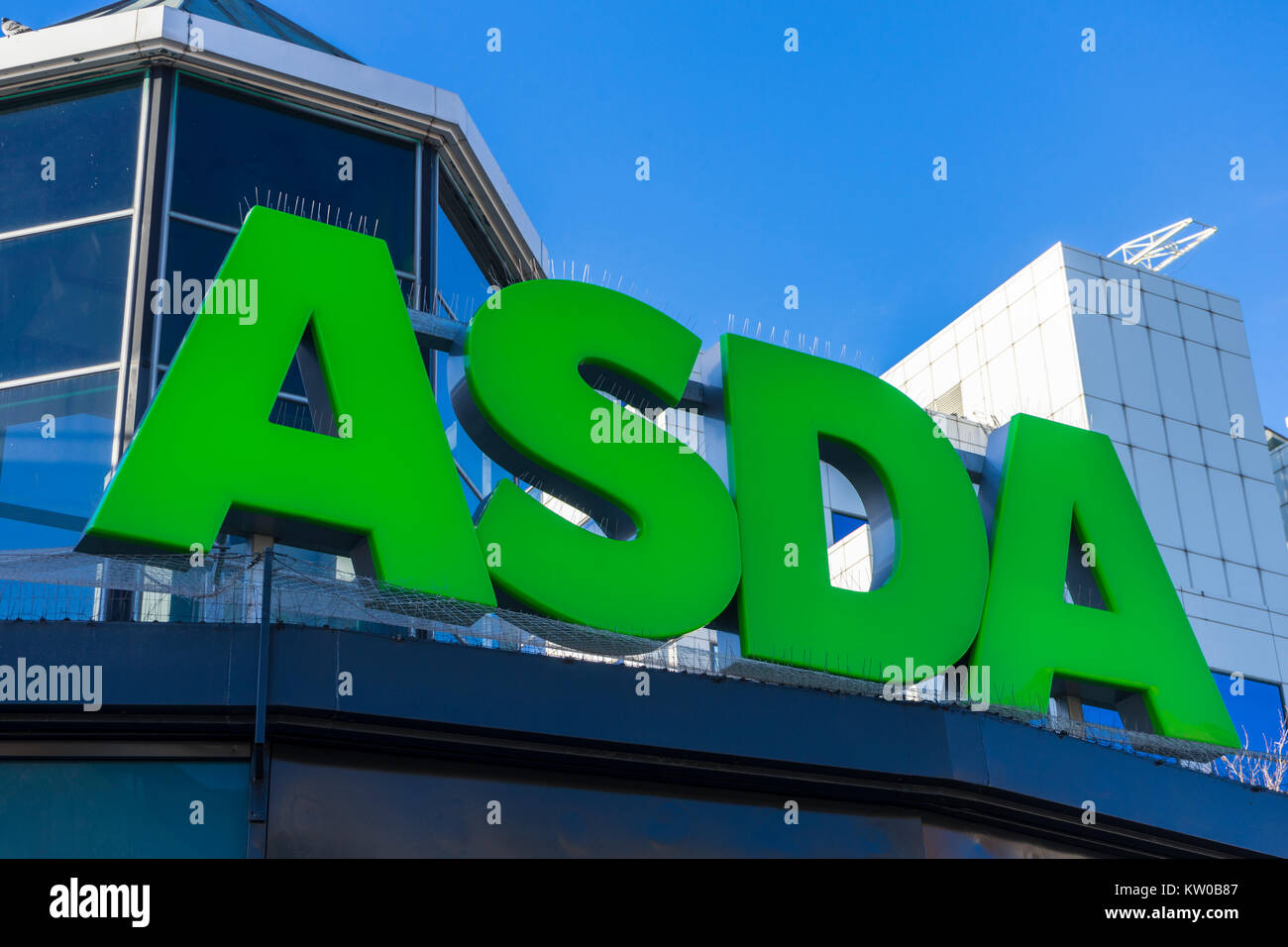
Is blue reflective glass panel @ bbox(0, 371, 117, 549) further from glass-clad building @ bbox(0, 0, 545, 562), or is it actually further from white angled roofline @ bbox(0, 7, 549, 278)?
white angled roofline @ bbox(0, 7, 549, 278)

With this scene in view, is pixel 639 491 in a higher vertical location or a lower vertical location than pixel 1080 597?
higher

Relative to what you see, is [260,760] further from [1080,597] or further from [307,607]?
[1080,597]

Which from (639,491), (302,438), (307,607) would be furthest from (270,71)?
(307,607)

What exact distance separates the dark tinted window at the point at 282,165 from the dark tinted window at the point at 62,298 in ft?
2.99

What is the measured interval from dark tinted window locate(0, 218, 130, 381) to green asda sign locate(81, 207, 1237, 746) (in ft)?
11.0

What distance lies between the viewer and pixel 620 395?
504 inches

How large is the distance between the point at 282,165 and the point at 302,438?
19.8 ft

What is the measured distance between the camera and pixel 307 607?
9.54m

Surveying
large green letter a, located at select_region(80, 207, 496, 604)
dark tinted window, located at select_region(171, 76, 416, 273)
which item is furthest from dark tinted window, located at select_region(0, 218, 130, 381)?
large green letter a, located at select_region(80, 207, 496, 604)

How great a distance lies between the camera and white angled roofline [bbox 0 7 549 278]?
14773 millimetres

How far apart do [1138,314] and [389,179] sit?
788 inches

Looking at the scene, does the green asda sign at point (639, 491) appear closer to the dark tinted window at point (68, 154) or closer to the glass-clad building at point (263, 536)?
the glass-clad building at point (263, 536)

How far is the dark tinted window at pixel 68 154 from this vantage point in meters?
14.3
